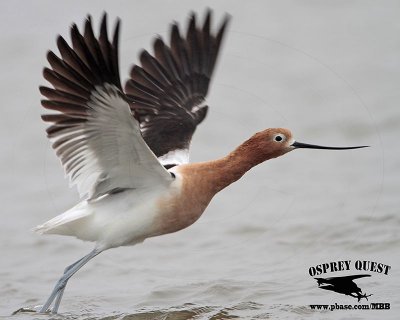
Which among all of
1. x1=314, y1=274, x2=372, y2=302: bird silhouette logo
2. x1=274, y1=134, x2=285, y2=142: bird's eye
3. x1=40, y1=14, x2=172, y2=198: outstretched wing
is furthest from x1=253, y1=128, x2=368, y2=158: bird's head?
x1=314, y1=274, x2=372, y2=302: bird silhouette logo

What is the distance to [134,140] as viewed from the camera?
887 cm

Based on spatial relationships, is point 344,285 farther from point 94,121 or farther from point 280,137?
point 94,121

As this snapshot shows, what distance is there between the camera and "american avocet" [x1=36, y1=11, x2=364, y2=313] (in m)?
8.59

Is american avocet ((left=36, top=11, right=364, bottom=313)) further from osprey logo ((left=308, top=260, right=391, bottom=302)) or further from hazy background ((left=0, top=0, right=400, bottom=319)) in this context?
osprey logo ((left=308, top=260, right=391, bottom=302))

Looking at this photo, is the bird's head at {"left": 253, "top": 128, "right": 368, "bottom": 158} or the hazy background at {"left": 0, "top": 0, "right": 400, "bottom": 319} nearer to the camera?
the bird's head at {"left": 253, "top": 128, "right": 368, "bottom": 158}

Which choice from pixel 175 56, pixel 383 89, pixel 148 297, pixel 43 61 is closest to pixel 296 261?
pixel 148 297

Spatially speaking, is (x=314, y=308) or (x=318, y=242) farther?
(x=318, y=242)

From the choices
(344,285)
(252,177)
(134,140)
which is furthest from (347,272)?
(252,177)

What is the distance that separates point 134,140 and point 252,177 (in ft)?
19.0

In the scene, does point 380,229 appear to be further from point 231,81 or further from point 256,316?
point 231,81

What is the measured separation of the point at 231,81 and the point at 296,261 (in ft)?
20.1

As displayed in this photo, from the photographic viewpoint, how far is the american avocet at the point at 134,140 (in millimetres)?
8594

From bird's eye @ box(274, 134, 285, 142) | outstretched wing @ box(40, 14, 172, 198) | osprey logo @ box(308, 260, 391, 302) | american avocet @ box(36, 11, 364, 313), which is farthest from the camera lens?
osprey logo @ box(308, 260, 391, 302)

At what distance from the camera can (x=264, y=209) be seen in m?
13.7
